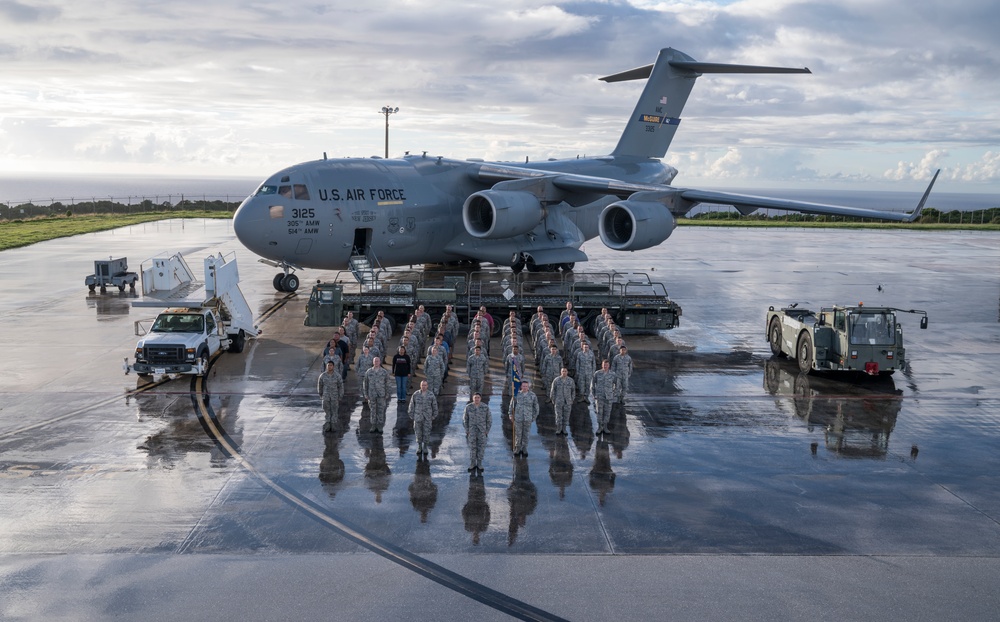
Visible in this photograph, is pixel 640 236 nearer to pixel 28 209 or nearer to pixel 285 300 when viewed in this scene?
pixel 285 300

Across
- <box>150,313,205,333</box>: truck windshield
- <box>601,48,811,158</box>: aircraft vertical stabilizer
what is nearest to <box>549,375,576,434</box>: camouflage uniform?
<box>150,313,205,333</box>: truck windshield

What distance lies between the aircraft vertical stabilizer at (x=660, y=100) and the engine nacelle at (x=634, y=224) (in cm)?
1003

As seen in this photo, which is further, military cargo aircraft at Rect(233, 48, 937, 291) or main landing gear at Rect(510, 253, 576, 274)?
main landing gear at Rect(510, 253, 576, 274)

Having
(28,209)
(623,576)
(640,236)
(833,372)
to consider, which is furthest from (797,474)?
(28,209)

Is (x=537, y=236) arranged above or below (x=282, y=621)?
above

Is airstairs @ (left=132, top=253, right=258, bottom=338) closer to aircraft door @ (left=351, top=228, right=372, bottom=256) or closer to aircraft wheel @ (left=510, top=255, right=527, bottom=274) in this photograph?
aircraft door @ (left=351, top=228, right=372, bottom=256)

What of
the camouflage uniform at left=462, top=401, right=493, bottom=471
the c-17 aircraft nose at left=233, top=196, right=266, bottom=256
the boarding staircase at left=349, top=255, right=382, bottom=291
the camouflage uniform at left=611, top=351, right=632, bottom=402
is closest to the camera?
the camouflage uniform at left=462, top=401, right=493, bottom=471

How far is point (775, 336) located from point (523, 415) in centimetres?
941

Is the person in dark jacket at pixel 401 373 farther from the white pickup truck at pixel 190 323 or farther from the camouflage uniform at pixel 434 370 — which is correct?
the white pickup truck at pixel 190 323

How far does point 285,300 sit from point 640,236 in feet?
35.6

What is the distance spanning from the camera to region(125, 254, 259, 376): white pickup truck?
1683 centimetres

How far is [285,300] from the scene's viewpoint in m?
27.5

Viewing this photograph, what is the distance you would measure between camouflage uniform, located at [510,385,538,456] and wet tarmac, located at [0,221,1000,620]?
0.78ft

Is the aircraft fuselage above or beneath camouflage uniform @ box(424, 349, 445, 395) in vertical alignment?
above
